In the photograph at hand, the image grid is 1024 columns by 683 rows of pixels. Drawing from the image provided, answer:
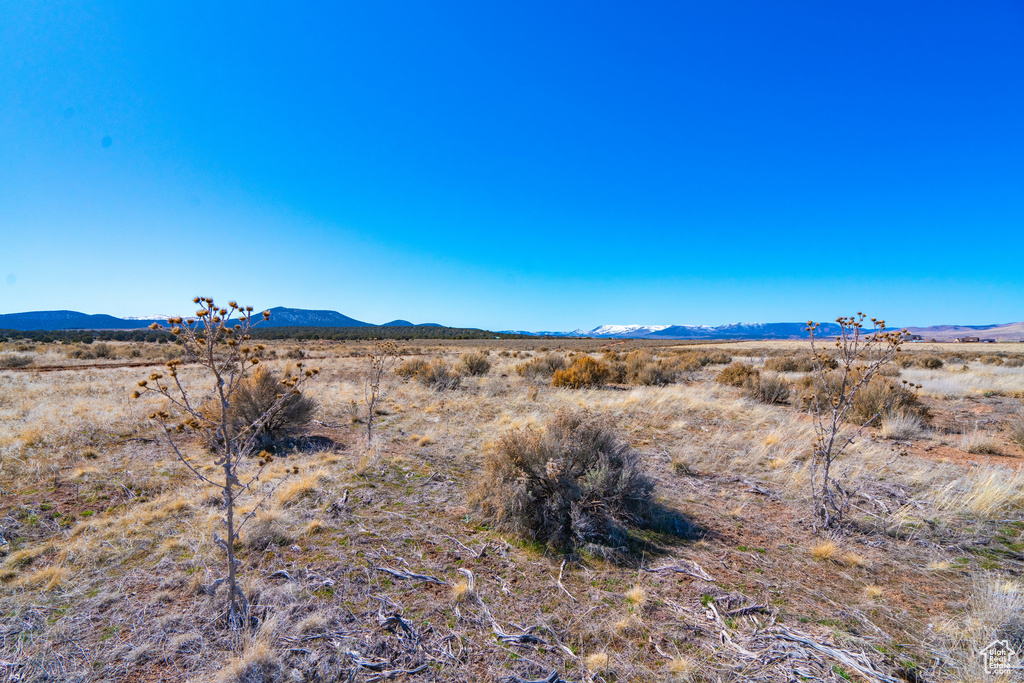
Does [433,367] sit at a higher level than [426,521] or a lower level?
higher

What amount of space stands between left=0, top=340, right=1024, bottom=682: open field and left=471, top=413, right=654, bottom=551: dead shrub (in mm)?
190

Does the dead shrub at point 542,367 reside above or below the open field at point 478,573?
above

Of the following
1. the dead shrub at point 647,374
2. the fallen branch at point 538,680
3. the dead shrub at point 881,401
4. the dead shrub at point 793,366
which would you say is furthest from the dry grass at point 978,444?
the dead shrub at point 793,366

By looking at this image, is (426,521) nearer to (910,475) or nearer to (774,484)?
(774,484)

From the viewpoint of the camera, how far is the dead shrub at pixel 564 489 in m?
4.16

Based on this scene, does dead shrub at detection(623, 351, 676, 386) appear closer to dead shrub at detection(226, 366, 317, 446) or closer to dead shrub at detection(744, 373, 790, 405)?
dead shrub at detection(744, 373, 790, 405)

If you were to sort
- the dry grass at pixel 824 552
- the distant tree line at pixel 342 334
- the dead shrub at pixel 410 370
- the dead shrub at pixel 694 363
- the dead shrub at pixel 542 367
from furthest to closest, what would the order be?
the distant tree line at pixel 342 334
the dead shrub at pixel 694 363
the dead shrub at pixel 542 367
the dead shrub at pixel 410 370
the dry grass at pixel 824 552

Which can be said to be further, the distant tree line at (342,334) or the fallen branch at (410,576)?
the distant tree line at (342,334)

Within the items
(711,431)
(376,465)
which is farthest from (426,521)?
(711,431)

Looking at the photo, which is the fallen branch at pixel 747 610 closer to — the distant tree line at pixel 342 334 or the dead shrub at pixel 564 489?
the dead shrub at pixel 564 489

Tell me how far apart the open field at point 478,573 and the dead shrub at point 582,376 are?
22.5 ft

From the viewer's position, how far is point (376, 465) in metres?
6.16

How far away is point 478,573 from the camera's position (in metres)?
3.54

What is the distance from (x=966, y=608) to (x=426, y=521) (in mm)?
4594
